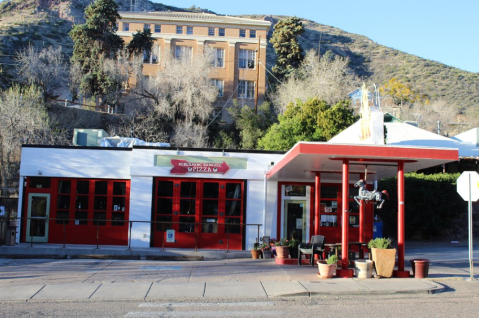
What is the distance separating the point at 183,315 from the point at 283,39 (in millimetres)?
45621

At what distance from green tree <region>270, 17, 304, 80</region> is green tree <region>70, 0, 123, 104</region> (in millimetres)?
16244

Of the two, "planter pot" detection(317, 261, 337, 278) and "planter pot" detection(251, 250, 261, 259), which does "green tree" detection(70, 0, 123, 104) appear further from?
"planter pot" detection(317, 261, 337, 278)

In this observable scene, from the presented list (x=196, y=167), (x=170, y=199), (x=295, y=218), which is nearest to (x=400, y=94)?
(x=295, y=218)

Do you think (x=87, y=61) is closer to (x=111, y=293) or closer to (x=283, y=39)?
(x=283, y=39)

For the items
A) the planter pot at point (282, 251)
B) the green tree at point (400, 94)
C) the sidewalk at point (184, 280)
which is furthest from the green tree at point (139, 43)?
the planter pot at point (282, 251)

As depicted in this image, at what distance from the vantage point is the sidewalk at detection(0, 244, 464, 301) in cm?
1098

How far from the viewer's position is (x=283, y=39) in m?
51.6

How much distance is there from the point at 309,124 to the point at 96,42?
22856mm

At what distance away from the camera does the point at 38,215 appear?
21094 mm

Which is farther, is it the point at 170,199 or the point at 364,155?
the point at 170,199

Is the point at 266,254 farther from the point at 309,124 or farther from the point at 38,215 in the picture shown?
the point at 309,124

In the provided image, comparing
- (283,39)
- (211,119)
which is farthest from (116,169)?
(283,39)

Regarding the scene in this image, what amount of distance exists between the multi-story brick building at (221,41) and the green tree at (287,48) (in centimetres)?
231

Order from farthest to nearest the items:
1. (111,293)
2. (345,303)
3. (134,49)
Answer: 1. (134,49)
2. (111,293)
3. (345,303)
